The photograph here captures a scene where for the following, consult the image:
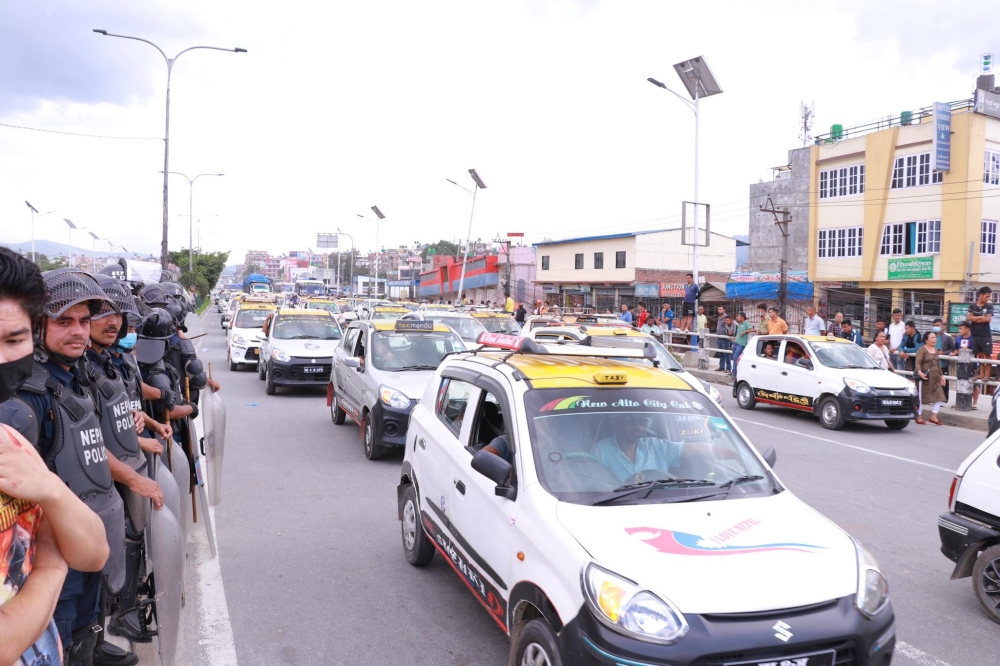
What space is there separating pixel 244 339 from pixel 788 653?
1765 cm

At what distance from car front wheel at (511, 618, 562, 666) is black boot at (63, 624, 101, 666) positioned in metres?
1.80

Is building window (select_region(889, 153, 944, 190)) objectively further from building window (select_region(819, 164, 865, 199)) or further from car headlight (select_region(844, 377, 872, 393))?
car headlight (select_region(844, 377, 872, 393))

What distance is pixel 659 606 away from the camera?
289 centimetres

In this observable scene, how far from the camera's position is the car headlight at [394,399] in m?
8.97

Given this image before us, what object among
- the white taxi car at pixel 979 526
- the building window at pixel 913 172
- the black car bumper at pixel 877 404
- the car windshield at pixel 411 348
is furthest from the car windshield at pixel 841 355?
the building window at pixel 913 172

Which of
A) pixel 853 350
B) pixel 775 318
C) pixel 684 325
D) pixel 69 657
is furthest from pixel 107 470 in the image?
pixel 684 325

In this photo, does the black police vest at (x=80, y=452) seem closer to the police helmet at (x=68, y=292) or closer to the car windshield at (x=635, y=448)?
the police helmet at (x=68, y=292)

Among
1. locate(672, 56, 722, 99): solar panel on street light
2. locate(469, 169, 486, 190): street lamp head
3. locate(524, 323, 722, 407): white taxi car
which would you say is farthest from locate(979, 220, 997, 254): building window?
locate(524, 323, 722, 407): white taxi car

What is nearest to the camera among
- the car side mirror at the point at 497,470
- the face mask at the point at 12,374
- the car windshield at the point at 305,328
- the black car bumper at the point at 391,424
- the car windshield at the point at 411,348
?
the face mask at the point at 12,374

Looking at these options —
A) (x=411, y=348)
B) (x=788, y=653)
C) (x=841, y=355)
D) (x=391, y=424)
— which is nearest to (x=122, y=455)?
(x=788, y=653)

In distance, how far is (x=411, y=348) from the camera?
34.9ft

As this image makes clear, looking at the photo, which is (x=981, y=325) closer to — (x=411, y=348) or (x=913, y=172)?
(x=411, y=348)

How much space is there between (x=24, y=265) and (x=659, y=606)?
2458mm

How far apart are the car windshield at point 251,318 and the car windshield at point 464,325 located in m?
5.47
